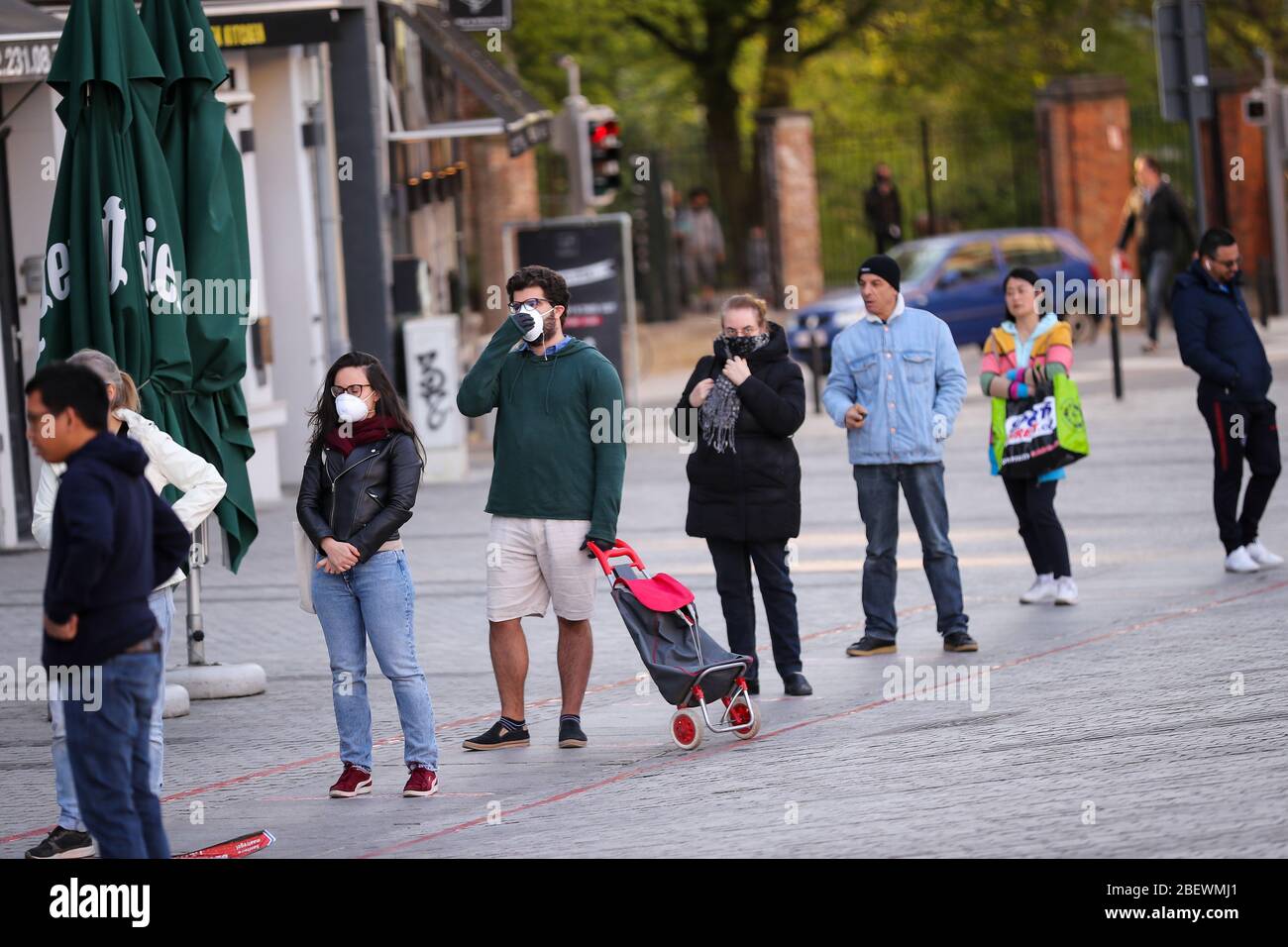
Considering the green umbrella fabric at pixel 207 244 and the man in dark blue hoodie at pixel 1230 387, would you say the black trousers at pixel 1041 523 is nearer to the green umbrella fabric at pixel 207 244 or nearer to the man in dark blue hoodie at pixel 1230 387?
the man in dark blue hoodie at pixel 1230 387

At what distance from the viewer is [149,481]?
24.9 ft

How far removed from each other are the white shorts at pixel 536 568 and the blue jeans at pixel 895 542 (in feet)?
7.63

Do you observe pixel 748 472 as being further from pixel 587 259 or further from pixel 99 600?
pixel 587 259

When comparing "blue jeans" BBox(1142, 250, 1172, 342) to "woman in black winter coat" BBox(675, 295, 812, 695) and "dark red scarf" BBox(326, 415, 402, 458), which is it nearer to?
"woman in black winter coat" BBox(675, 295, 812, 695)

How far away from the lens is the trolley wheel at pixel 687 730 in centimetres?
858

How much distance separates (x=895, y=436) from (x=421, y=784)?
3.59 m

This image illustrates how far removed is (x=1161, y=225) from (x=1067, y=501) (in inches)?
421

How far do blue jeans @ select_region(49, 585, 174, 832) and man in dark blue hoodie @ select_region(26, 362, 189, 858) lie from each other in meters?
0.26

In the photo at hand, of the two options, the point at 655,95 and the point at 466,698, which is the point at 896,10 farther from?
the point at 466,698

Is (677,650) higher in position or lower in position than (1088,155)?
lower

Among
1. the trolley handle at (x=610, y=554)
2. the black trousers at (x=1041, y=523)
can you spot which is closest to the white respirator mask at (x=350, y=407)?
the trolley handle at (x=610, y=554)

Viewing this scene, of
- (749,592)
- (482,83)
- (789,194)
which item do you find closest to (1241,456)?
(749,592)

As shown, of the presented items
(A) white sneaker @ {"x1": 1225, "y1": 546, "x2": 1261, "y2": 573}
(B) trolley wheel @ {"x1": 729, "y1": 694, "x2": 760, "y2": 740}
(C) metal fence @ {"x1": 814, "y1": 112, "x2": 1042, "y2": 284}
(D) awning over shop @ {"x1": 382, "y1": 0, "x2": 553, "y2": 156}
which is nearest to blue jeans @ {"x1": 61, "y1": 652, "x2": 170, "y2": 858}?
(B) trolley wheel @ {"x1": 729, "y1": 694, "x2": 760, "y2": 740}
